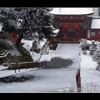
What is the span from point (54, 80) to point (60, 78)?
36 centimetres

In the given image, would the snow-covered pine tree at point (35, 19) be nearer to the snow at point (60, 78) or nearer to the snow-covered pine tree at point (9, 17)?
the snow-covered pine tree at point (9, 17)

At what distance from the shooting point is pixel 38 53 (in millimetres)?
10836

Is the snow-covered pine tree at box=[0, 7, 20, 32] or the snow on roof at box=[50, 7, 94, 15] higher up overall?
the snow on roof at box=[50, 7, 94, 15]

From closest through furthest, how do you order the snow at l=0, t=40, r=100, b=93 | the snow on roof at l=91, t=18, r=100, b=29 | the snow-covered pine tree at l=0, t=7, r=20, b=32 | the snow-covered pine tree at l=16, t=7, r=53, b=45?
1. the snow at l=0, t=40, r=100, b=93
2. the snow-covered pine tree at l=0, t=7, r=20, b=32
3. the snow-covered pine tree at l=16, t=7, r=53, b=45
4. the snow on roof at l=91, t=18, r=100, b=29

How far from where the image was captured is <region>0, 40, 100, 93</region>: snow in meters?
5.26

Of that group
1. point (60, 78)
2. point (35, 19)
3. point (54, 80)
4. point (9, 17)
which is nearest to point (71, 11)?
point (35, 19)

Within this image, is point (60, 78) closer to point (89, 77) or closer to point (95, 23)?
point (89, 77)

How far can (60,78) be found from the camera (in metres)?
7.18

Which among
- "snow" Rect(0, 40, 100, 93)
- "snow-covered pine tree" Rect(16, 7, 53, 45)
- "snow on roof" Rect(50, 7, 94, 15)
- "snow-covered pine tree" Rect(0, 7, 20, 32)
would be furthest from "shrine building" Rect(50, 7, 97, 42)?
"snow-covered pine tree" Rect(0, 7, 20, 32)

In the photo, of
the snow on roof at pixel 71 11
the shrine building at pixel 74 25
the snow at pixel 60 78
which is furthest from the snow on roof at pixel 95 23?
the snow at pixel 60 78

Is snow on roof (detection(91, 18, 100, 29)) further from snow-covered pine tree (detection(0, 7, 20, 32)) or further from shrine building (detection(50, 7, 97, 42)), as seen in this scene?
snow-covered pine tree (detection(0, 7, 20, 32))

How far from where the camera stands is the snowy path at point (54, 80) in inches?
214

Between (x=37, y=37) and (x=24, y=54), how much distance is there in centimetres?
85
